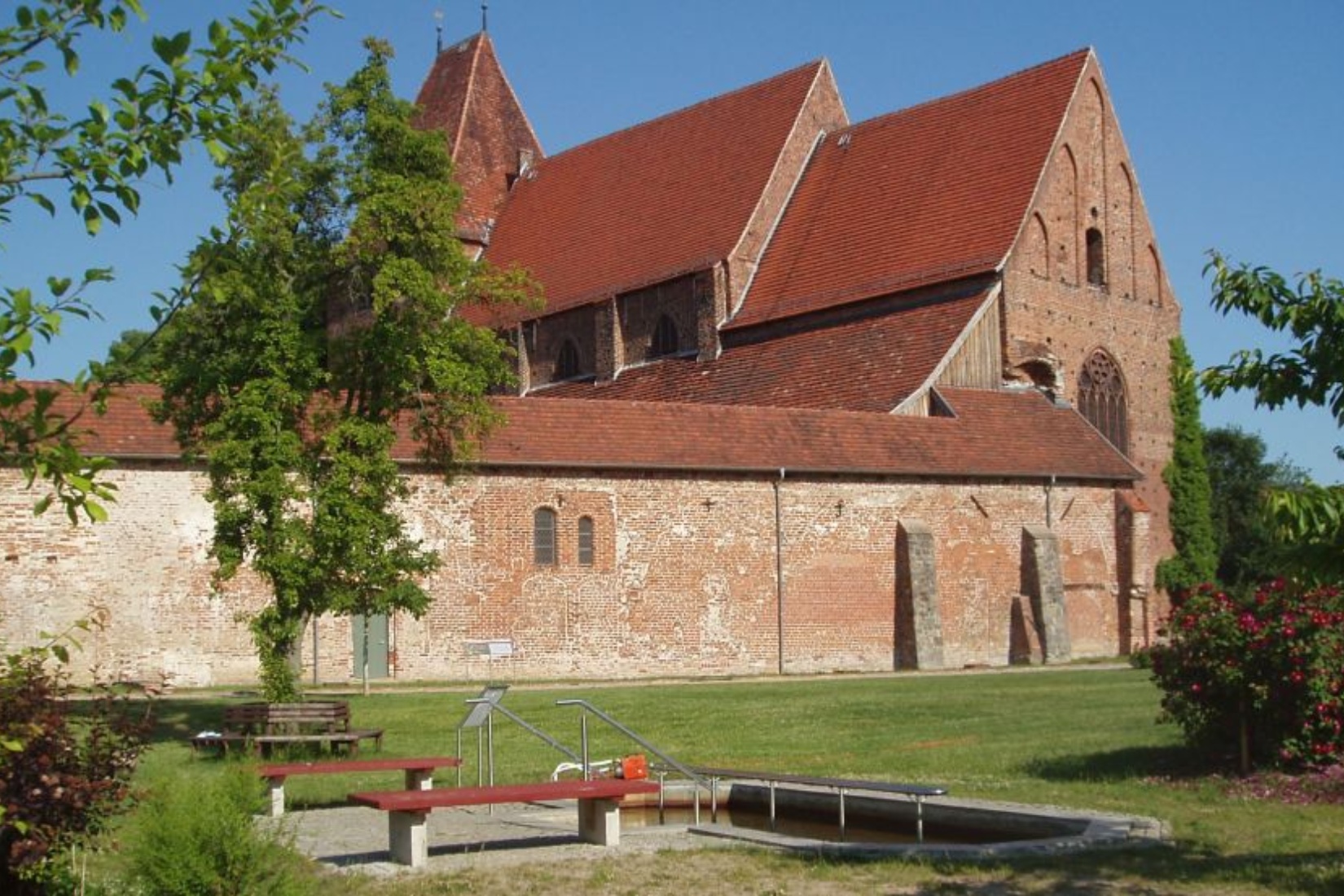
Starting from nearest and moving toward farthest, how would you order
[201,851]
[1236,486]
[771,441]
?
[201,851] < [771,441] < [1236,486]

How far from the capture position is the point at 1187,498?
38875 mm

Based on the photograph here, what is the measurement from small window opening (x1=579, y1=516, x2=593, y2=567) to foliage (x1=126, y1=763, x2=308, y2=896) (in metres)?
20.2

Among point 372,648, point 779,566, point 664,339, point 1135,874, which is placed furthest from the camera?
point 664,339

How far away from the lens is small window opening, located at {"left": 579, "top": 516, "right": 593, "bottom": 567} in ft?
93.8

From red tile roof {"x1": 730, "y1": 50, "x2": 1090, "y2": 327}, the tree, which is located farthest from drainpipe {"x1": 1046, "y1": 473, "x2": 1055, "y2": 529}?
the tree

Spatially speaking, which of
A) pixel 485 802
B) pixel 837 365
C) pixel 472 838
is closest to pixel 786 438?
pixel 837 365

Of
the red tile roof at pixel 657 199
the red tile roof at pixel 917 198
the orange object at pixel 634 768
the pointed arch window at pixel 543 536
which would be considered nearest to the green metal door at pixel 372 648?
the pointed arch window at pixel 543 536

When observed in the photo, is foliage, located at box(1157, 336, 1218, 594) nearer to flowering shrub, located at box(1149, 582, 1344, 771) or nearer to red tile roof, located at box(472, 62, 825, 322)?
red tile roof, located at box(472, 62, 825, 322)

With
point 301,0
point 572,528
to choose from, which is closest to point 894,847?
point 301,0

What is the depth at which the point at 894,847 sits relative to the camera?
1040cm

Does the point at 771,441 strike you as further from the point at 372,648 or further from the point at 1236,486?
the point at 1236,486

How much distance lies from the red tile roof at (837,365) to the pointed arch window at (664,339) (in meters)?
1.13

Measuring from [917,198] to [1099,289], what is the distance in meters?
4.81

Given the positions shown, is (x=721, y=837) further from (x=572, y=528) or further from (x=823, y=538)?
(x=823, y=538)
